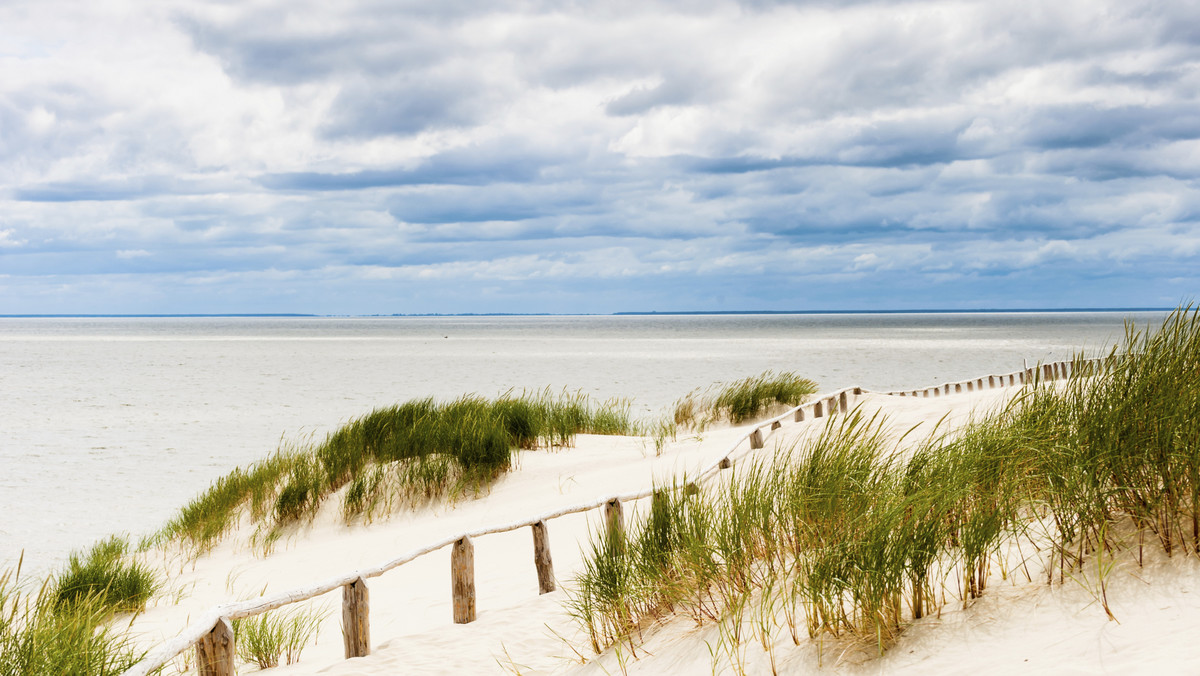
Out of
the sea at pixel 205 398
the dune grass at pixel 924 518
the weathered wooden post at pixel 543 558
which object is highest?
the dune grass at pixel 924 518

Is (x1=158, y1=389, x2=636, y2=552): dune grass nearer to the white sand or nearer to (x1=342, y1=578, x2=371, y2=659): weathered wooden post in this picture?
the white sand

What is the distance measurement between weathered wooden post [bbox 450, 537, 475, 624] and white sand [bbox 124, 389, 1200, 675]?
11 centimetres

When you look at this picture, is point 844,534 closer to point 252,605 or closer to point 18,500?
point 252,605

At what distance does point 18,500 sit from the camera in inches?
593

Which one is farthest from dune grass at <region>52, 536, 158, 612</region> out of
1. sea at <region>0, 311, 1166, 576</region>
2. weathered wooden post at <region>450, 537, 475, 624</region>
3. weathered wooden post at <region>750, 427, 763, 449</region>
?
weathered wooden post at <region>750, 427, 763, 449</region>

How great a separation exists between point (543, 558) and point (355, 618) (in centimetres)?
165

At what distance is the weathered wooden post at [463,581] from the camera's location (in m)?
5.79

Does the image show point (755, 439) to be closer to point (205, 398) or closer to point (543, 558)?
point (543, 558)

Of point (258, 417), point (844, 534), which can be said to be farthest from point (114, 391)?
point (844, 534)

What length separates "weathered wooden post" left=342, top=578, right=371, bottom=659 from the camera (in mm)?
5168

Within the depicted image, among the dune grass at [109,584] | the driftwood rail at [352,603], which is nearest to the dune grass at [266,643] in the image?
the driftwood rail at [352,603]

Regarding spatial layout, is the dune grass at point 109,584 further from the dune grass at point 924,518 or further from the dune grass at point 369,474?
the dune grass at point 924,518

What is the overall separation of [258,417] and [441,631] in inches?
981

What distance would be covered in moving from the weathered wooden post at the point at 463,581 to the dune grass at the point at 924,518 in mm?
1166
